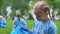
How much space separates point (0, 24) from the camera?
52.6 ft

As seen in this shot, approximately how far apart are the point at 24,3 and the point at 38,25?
42.2 metres

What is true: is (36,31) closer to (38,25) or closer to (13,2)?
(38,25)

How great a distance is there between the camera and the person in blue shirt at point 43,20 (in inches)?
117

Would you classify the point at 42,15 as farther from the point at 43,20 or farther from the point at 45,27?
the point at 45,27

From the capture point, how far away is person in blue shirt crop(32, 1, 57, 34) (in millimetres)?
2984

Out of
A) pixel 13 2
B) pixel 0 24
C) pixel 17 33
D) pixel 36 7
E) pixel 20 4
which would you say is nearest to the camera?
pixel 36 7

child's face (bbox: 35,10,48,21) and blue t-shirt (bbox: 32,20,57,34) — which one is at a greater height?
child's face (bbox: 35,10,48,21)

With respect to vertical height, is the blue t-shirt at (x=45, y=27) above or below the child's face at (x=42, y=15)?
below

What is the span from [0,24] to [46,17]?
1320cm

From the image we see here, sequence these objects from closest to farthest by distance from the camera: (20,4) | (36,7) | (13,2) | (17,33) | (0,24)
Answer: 1. (36,7)
2. (17,33)
3. (0,24)
4. (13,2)
5. (20,4)

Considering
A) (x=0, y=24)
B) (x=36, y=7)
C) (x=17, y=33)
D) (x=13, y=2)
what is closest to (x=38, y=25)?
(x=36, y=7)

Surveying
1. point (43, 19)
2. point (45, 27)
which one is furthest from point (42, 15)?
point (45, 27)

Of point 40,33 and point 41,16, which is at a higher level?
Result: point 41,16

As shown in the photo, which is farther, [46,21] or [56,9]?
[56,9]
